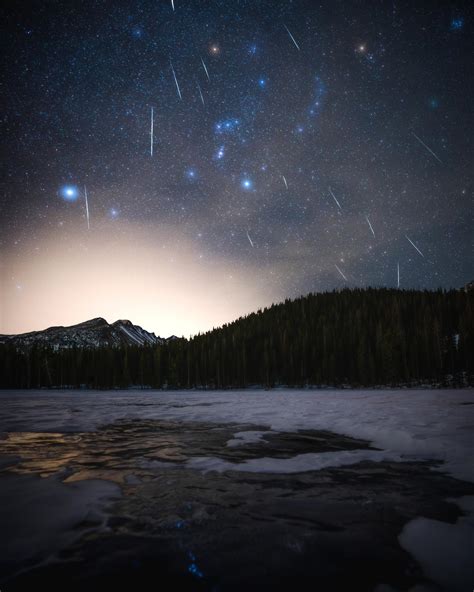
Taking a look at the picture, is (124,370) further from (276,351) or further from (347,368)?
(347,368)

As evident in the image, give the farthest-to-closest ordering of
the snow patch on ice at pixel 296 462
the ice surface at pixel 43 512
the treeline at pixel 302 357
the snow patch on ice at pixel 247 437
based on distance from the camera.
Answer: the treeline at pixel 302 357, the snow patch on ice at pixel 247 437, the snow patch on ice at pixel 296 462, the ice surface at pixel 43 512

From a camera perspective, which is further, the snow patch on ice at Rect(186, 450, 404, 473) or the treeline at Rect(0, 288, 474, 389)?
the treeline at Rect(0, 288, 474, 389)

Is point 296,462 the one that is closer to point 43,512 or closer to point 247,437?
point 247,437

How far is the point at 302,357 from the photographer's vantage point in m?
88.0

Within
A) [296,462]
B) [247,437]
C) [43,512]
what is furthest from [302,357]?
[43,512]

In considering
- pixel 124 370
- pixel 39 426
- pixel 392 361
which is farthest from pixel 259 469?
pixel 124 370

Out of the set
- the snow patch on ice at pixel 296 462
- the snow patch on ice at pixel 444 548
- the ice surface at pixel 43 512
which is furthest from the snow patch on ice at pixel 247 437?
the snow patch on ice at pixel 444 548

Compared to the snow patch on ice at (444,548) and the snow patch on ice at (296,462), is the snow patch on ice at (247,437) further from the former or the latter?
the snow patch on ice at (444,548)

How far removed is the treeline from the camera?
3000 inches

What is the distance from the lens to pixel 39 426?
1262 centimetres

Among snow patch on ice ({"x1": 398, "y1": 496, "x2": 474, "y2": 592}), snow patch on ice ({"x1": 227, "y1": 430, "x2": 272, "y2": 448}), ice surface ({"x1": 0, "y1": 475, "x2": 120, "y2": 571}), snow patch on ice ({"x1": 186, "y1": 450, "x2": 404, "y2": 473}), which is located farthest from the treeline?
ice surface ({"x1": 0, "y1": 475, "x2": 120, "y2": 571})

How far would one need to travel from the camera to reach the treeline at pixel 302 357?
7619 cm

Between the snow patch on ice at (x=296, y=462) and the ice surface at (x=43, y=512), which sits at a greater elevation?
the ice surface at (x=43, y=512)

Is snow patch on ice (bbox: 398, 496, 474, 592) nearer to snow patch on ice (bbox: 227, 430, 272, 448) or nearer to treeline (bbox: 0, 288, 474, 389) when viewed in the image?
snow patch on ice (bbox: 227, 430, 272, 448)
